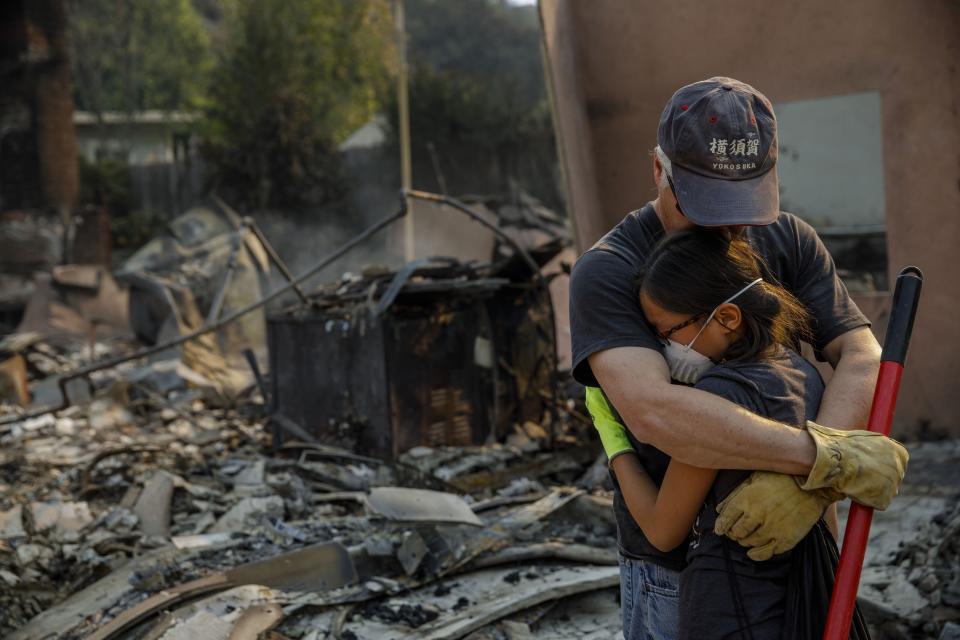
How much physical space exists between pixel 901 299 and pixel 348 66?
27831 mm

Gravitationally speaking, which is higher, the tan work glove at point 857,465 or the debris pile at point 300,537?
the tan work glove at point 857,465

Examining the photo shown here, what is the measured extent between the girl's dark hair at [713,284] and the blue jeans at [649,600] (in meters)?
0.51

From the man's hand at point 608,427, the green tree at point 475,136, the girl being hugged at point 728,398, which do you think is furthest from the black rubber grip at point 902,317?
the green tree at point 475,136

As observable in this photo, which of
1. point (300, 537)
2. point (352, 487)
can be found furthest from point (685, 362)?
point (352, 487)

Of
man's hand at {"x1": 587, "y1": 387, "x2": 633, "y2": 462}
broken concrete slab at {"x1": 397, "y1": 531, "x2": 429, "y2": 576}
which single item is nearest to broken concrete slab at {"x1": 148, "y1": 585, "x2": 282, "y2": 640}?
broken concrete slab at {"x1": 397, "y1": 531, "x2": 429, "y2": 576}

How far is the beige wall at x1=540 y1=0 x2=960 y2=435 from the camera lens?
22.4 ft

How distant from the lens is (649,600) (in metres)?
2.12

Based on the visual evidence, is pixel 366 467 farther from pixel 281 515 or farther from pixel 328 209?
pixel 328 209

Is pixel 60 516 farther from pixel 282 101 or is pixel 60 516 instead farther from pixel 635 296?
pixel 282 101

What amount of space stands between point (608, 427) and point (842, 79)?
5860mm

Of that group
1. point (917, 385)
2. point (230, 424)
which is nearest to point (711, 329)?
point (917, 385)

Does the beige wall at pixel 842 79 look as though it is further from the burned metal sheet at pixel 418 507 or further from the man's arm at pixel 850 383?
the man's arm at pixel 850 383

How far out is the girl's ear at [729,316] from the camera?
1975 mm

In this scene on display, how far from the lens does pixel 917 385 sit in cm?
699
